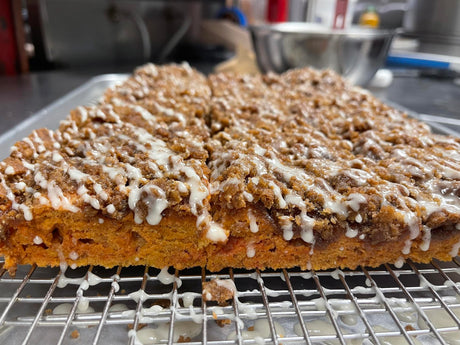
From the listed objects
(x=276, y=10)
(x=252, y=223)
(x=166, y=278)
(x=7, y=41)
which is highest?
(x=276, y=10)

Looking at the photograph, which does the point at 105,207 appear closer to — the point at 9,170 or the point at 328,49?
the point at 9,170

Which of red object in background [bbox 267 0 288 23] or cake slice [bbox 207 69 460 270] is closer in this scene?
cake slice [bbox 207 69 460 270]

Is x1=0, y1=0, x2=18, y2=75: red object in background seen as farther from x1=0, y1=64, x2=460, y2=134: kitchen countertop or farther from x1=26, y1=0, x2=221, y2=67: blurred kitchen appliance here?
x1=26, y1=0, x2=221, y2=67: blurred kitchen appliance

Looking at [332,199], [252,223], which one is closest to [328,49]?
[332,199]

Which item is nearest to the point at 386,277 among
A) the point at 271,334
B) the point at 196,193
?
the point at 271,334

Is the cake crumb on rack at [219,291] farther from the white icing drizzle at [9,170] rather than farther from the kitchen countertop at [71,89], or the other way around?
the kitchen countertop at [71,89]

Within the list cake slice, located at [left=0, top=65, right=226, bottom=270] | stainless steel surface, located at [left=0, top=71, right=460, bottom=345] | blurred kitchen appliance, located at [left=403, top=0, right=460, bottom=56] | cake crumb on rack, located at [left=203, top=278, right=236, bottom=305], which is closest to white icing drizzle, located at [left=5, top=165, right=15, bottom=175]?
cake slice, located at [left=0, top=65, right=226, bottom=270]
